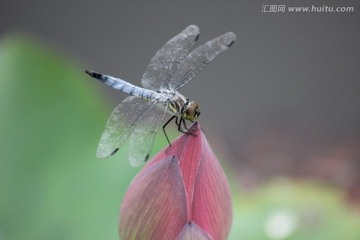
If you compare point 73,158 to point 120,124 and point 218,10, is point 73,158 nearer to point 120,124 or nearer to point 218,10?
point 120,124

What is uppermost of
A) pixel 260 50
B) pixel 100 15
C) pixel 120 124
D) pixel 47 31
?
pixel 260 50

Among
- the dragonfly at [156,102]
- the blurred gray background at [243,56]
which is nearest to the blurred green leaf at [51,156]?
the dragonfly at [156,102]

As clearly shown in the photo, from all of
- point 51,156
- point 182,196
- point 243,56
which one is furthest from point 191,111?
point 243,56

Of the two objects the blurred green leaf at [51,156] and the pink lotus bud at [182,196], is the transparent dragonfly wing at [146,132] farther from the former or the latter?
the blurred green leaf at [51,156]

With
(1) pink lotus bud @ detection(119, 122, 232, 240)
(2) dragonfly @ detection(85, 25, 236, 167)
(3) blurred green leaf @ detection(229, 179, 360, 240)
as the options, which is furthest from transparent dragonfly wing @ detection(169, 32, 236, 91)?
(3) blurred green leaf @ detection(229, 179, 360, 240)

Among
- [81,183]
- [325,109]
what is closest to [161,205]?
[81,183]

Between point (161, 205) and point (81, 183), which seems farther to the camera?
point (81, 183)
